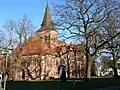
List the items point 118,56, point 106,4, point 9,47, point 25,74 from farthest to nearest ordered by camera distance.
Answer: point 25,74
point 9,47
point 118,56
point 106,4

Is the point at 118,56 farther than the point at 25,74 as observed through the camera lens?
No

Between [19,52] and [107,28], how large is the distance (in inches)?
926

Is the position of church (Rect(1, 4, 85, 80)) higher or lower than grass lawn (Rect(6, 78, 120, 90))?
higher

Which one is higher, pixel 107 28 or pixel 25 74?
pixel 107 28

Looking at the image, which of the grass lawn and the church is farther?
the church

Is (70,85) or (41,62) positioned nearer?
(70,85)

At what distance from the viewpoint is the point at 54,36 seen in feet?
129

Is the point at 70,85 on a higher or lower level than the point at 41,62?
lower

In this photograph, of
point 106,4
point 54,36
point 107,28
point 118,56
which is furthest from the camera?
point 118,56

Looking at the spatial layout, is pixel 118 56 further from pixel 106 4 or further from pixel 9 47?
pixel 9 47

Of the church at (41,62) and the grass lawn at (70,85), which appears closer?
the grass lawn at (70,85)

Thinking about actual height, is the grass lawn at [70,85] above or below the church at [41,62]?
below

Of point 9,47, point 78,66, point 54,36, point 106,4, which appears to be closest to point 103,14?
point 106,4

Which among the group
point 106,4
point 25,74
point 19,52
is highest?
point 106,4
